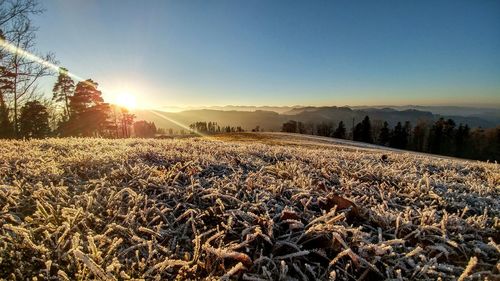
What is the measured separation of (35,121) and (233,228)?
176 feet

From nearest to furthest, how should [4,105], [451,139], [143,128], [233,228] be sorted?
1. [233,228]
2. [4,105]
3. [451,139]
4. [143,128]

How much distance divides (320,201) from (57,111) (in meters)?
Answer: 59.6

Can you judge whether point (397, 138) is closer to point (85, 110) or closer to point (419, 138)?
point (419, 138)

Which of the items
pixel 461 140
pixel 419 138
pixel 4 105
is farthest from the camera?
pixel 419 138

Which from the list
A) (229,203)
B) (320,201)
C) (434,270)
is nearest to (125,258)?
(229,203)

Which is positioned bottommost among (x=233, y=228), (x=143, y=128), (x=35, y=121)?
(x=143, y=128)

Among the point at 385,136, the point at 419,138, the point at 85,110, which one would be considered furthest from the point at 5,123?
the point at 419,138

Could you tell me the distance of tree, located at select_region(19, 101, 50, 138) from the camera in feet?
136

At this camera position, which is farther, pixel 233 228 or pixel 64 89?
pixel 64 89

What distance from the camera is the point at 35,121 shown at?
44812mm

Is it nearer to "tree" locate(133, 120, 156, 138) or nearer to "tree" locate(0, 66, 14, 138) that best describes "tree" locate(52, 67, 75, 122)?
"tree" locate(0, 66, 14, 138)

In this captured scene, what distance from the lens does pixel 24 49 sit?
77.8 feet

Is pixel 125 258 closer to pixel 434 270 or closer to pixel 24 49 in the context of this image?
pixel 434 270

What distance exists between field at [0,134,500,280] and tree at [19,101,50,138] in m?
46.1
